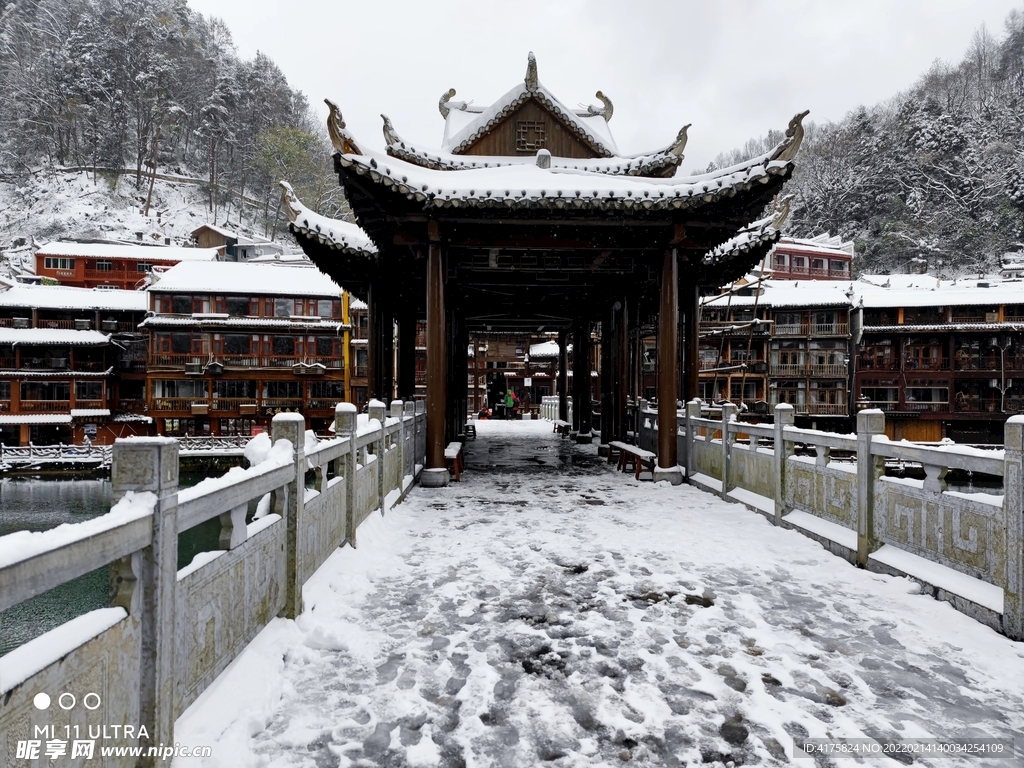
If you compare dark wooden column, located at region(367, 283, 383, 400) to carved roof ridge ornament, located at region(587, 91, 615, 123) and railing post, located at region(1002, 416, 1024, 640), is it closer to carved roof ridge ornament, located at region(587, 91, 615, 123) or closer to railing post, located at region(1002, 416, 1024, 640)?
carved roof ridge ornament, located at region(587, 91, 615, 123)

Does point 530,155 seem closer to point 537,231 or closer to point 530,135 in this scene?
point 530,135

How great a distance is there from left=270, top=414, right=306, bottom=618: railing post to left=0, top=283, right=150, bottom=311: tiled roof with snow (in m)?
36.1

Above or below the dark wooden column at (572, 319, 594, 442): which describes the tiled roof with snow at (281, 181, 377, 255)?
above

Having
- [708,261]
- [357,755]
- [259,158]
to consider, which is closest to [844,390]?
[708,261]

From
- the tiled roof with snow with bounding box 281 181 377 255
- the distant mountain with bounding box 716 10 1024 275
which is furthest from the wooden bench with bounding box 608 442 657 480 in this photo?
the distant mountain with bounding box 716 10 1024 275

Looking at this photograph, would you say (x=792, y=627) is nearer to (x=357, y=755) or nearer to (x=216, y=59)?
(x=357, y=755)

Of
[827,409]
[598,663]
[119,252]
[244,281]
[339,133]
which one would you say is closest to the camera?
[598,663]

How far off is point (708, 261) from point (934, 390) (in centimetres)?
3162

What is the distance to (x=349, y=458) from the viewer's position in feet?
18.4

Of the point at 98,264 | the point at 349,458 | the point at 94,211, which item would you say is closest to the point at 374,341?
the point at 349,458

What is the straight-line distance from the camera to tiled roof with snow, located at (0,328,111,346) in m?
31.2

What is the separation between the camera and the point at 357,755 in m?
2.63

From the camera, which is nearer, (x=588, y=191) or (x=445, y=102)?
(x=588, y=191)

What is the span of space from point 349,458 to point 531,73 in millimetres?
9631
